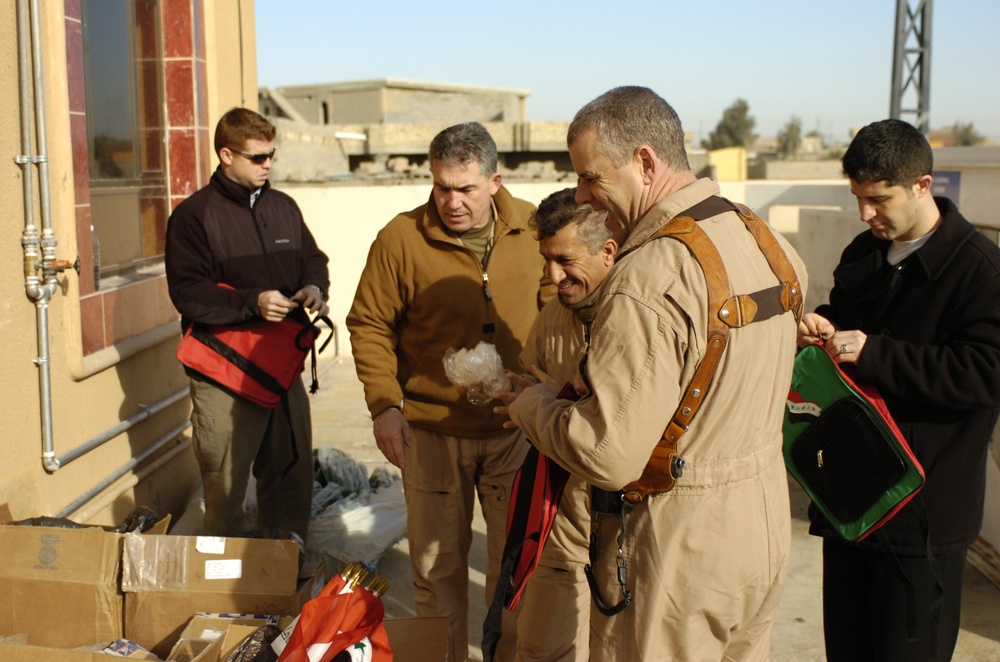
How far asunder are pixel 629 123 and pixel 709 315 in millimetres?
432

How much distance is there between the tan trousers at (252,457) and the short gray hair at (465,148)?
1.46 metres

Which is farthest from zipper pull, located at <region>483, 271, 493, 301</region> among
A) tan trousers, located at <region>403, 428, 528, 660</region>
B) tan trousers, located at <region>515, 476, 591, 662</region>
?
tan trousers, located at <region>515, 476, 591, 662</region>

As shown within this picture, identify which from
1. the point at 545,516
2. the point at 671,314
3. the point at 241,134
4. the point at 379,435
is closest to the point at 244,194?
the point at 241,134

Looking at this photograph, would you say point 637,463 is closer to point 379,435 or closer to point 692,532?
point 692,532

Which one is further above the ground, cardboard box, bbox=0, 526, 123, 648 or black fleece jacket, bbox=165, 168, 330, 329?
black fleece jacket, bbox=165, 168, 330, 329

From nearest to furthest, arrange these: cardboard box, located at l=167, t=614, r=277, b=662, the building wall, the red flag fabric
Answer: the red flag fabric, cardboard box, located at l=167, t=614, r=277, b=662, the building wall

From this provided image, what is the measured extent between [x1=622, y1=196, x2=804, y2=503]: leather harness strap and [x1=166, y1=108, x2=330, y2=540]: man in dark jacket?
224cm

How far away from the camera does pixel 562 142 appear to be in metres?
19.8

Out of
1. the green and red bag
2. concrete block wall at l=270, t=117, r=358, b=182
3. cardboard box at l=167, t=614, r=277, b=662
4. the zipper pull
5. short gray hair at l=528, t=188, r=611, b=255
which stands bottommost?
cardboard box at l=167, t=614, r=277, b=662

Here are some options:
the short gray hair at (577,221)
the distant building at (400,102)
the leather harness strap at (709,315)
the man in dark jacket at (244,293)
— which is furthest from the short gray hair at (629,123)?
the distant building at (400,102)

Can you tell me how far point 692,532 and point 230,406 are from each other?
2.52 metres

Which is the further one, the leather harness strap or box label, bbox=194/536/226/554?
box label, bbox=194/536/226/554

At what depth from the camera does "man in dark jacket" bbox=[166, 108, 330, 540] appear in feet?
12.5

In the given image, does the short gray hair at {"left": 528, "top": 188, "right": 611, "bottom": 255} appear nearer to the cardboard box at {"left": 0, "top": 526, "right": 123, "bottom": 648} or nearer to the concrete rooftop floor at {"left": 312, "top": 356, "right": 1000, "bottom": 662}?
the cardboard box at {"left": 0, "top": 526, "right": 123, "bottom": 648}
